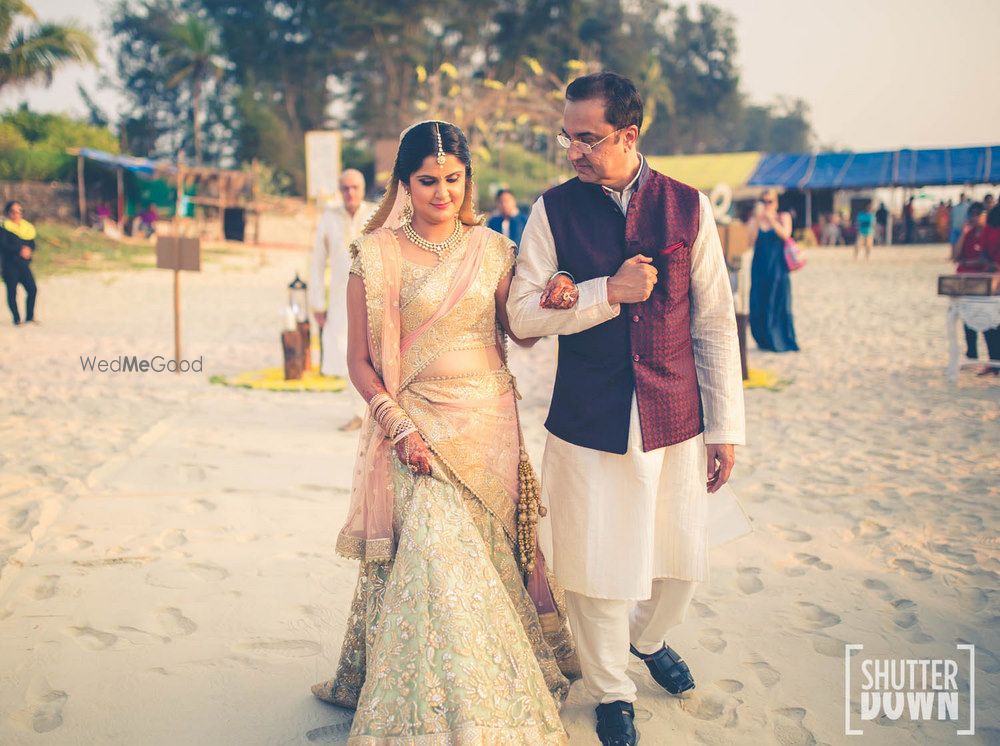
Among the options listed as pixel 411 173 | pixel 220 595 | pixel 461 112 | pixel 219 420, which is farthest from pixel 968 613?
pixel 461 112

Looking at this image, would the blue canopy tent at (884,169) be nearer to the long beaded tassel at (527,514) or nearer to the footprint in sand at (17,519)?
the footprint in sand at (17,519)

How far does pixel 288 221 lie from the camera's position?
30141 mm

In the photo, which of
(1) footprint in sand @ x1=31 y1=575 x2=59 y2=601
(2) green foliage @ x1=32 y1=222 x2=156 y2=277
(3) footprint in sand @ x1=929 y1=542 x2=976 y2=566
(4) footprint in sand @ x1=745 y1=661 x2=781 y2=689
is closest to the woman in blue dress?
(3) footprint in sand @ x1=929 y1=542 x2=976 y2=566

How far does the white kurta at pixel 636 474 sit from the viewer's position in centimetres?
249

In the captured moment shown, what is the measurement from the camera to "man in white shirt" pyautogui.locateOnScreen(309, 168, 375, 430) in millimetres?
6254

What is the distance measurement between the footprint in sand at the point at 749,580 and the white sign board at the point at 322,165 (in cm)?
831

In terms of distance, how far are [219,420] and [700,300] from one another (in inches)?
199

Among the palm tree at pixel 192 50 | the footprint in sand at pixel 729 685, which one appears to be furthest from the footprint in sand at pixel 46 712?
Answer: the palm tree at pixel 192 50

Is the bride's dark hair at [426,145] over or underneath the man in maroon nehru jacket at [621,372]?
over

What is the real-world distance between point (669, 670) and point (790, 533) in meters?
1.70

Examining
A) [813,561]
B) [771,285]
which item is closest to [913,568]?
[813,561]

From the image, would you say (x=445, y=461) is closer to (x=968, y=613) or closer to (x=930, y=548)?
(x=968, y=613)

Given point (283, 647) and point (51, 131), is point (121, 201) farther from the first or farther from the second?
point (283, 647)

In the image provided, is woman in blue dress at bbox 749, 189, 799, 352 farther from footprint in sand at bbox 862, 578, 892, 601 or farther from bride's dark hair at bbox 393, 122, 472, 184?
bride's dark hair at bbox 393, 122, 472, 184
